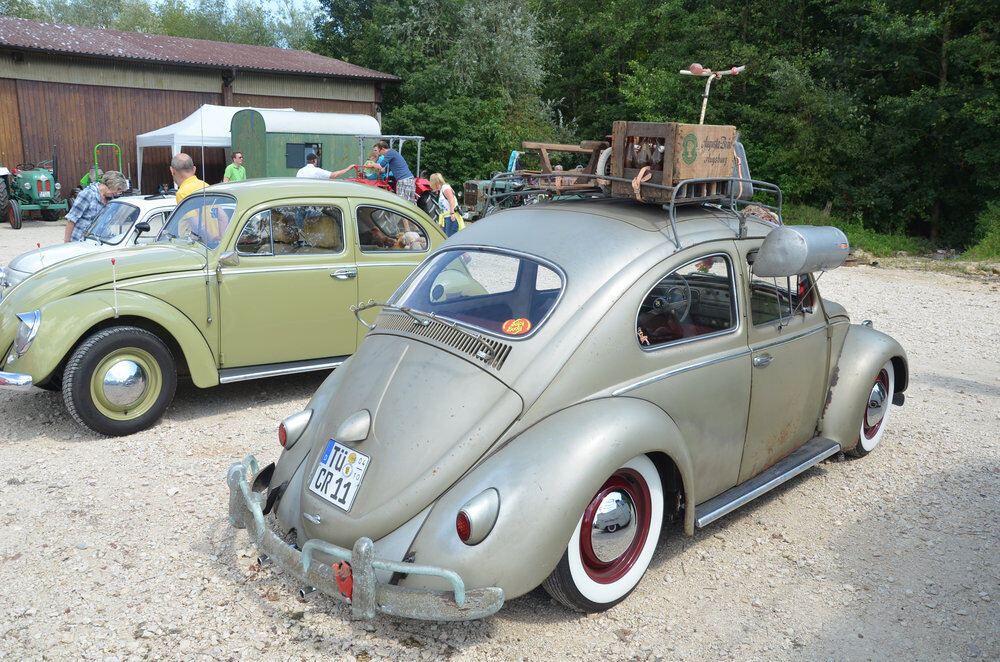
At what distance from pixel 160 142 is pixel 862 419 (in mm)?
21896

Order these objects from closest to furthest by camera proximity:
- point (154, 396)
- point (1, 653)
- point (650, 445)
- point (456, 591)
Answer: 1. point (456, 591)
2. point (1, 653)
3. point (650, 445)
4. point (154, 396)

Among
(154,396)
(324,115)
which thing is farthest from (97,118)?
(154,396)

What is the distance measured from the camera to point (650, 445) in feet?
11.4

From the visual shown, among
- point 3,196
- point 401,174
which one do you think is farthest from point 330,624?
point 3,196

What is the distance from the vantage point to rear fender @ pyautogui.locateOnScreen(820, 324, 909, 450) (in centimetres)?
498

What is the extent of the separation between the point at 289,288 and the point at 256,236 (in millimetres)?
491

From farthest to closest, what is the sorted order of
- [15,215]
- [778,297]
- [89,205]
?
[15,215], [89,205], [778,297]

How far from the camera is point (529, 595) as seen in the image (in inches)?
147

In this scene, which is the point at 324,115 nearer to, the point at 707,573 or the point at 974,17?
the point at 974,17

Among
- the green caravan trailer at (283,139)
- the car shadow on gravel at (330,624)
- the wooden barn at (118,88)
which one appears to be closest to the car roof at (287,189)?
the car shadow on gravel at (330,624)

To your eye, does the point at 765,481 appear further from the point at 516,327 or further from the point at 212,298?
the point at 212,298

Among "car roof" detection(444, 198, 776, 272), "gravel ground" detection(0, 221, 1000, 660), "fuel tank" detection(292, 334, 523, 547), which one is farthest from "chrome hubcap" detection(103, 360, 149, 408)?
"car roof" detection(444, 198, 776, 272)

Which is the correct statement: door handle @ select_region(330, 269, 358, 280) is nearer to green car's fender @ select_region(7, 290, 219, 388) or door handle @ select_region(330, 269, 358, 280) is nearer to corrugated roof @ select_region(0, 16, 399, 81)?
green car's fender @ select_region(7, 290, 219, 388)

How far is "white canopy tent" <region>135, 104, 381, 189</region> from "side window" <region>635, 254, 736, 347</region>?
1880cm
